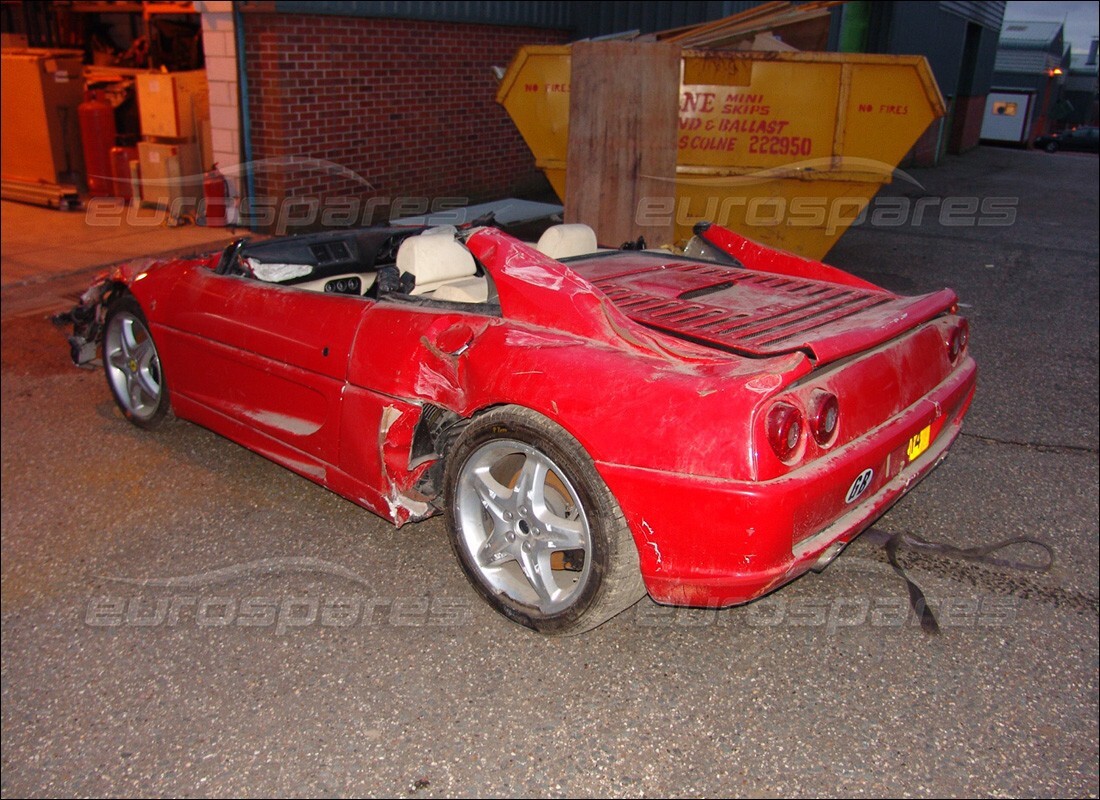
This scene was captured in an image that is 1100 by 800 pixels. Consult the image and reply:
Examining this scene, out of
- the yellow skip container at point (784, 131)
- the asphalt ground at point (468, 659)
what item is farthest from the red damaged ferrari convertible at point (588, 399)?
the yellow skip container at point (784, 131)

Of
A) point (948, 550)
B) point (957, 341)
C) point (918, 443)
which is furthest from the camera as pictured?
point (948, 550)

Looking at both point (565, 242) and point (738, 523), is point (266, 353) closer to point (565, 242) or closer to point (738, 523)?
point (565, 242)

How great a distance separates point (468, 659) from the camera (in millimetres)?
3205

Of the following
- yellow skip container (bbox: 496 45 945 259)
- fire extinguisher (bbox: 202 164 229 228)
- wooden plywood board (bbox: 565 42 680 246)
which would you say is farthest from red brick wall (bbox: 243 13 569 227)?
wooden plywood board (bbox: 565 42 680 246)

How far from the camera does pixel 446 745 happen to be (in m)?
2.83

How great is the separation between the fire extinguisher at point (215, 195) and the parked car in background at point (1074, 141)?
35.1 metres

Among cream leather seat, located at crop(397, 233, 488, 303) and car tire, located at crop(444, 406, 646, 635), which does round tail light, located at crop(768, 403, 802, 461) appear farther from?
cream leather seat, located at crop(397, 233, 488, 303)

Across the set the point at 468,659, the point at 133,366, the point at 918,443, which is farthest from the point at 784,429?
the point at 133,366

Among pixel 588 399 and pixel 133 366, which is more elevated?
pixel 588 399

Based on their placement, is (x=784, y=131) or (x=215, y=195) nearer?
(x=784, y=131)

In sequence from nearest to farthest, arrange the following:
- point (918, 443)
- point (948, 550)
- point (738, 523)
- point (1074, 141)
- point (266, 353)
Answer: point (738, 523), point (918, 443), point (948, 550), point (266, 353), point (1074, 141)

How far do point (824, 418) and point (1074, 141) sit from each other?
133 ft

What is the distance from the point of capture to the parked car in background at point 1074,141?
35.9 m

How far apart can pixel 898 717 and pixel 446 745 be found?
56.3 inches
